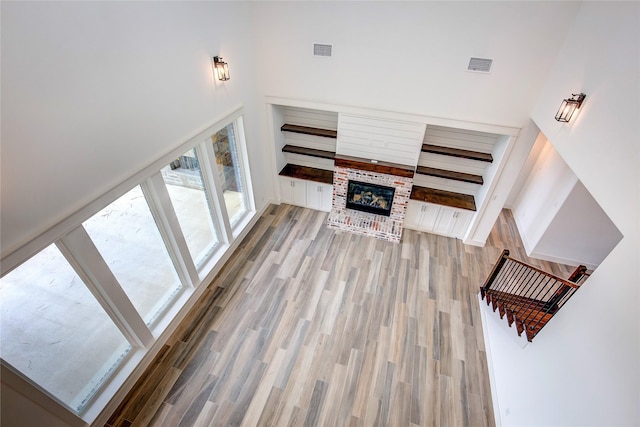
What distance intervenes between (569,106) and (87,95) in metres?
4.45

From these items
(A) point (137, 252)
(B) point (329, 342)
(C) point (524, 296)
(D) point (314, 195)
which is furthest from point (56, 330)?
(C) point (524, 296)

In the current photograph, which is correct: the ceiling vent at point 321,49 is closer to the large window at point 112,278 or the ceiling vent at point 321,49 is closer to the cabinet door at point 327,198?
the large window at point 112,278

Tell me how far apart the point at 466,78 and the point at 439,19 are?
2.79 ft

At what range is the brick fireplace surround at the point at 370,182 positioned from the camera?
5188 millimetres

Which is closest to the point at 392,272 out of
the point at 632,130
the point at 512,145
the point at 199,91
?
the point at 512,145

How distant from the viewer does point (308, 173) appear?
6.02 metres

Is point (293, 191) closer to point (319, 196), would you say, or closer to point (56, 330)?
point (319, 196)

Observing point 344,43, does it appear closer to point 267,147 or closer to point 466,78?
point 466,78

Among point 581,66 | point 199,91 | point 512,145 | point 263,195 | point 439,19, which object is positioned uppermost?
point 439,19

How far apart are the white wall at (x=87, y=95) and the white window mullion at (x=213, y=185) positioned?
473mm

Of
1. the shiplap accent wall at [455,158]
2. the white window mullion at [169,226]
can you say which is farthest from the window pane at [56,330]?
the shiplap accent wall at [455,158]

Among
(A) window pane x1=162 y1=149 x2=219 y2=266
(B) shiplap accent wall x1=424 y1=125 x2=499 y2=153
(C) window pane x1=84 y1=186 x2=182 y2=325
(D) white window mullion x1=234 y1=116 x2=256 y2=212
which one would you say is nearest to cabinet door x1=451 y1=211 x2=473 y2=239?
(B) shiplap accent wall x1=424 y1=125 x2=499 y2=153

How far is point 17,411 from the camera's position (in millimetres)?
2229

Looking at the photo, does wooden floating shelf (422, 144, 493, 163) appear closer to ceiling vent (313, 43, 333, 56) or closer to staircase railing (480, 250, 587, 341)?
staircase railing (480, 250, 587, 341)
